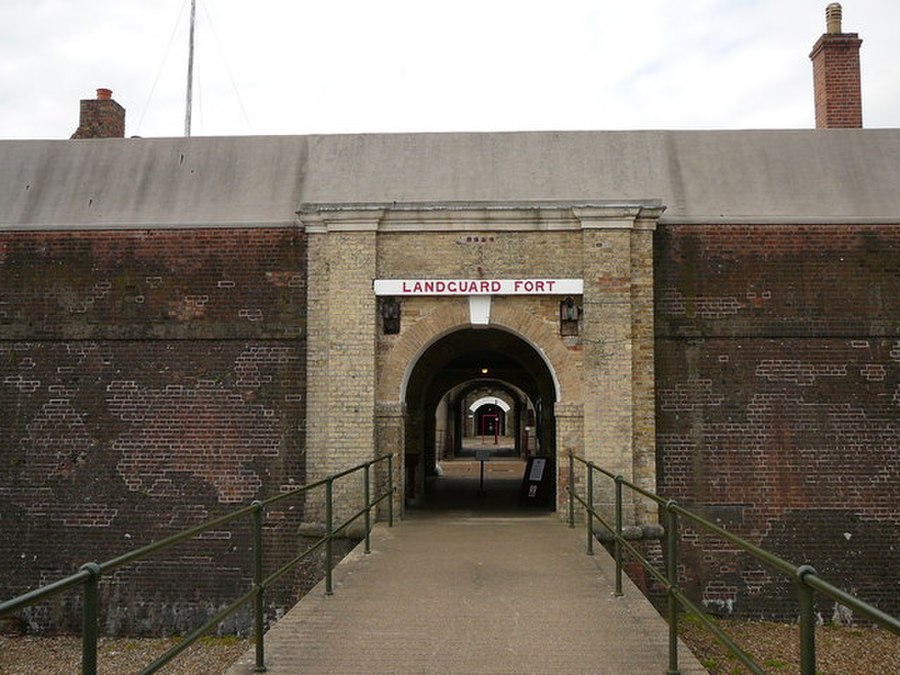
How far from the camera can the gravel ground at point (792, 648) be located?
965 cm

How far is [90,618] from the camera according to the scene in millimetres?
3557

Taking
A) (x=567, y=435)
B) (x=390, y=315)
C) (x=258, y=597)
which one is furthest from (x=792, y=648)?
(x=258, y=597)

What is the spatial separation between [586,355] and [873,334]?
13.5 feet

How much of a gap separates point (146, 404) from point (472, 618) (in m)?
7.20

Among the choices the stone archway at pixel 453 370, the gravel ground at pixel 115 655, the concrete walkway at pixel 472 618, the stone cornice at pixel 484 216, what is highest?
the stone cornice at pixel 484 216

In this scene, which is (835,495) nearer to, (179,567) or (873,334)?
(873,334)

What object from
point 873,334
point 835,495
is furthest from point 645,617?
point 873,334

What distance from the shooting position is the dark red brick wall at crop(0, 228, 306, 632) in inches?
464

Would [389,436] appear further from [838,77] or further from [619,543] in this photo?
[838,77]

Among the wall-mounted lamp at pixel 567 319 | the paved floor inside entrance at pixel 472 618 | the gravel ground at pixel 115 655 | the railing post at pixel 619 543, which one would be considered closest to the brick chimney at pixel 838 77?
the wall-mounted lamp at pixel 567 319

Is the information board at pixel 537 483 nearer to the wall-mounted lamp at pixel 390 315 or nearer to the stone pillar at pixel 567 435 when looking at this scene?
the stone pillar at pixel 567 435

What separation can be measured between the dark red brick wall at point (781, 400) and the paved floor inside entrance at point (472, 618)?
3063 mm

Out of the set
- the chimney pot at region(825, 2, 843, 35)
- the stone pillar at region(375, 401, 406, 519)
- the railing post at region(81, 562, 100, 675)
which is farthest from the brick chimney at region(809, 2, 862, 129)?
the railing post at region(81, 562, 100, 675)

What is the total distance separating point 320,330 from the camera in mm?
11883
